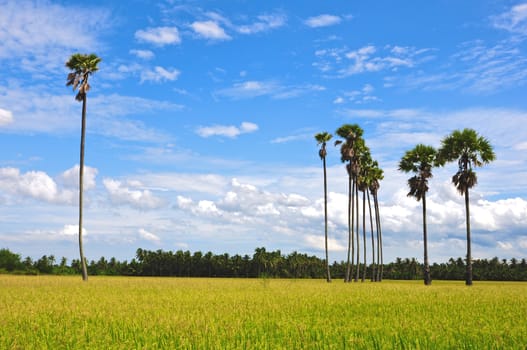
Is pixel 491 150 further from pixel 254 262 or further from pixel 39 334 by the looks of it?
pixel 254 262

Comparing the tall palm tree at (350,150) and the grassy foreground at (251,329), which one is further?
the tall palm tree at (350,150)

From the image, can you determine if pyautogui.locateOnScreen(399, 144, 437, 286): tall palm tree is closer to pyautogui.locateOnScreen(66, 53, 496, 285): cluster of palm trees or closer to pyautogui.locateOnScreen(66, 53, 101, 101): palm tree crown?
pyautogui.locateOnScreen(66, 53, 496, 285): cluster of palm trees

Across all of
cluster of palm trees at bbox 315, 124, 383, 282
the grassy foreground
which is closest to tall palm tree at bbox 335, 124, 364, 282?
cluster of palm trees at bbox 315, 124, 383, 282

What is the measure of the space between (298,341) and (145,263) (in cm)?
12427

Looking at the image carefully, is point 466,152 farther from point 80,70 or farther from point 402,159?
point 80,70

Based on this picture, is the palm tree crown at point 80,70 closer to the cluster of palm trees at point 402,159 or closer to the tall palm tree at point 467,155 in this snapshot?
the cluster of palm trees at point 402,159

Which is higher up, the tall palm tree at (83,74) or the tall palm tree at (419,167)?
the tall palm tree at (83,74)

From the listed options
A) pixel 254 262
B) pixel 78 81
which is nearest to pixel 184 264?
pixel 254 262

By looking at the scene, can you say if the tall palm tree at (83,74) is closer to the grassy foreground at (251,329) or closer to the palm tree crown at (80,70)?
the palm tree crown at (80,70)

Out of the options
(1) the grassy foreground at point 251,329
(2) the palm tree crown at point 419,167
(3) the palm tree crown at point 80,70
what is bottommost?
(1) the grassy foreground at point 251,329

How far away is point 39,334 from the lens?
1145cm

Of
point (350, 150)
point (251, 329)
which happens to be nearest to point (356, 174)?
point (350, 150)

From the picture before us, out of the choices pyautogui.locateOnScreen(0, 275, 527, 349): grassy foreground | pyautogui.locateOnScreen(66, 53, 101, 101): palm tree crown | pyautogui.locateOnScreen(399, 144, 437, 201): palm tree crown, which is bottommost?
pyautogui.locateOnScreen(0, 275, 527, 349): grassy foreground

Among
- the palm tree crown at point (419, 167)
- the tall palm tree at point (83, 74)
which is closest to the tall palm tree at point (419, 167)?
the palm tree crown at point (419, 167)
